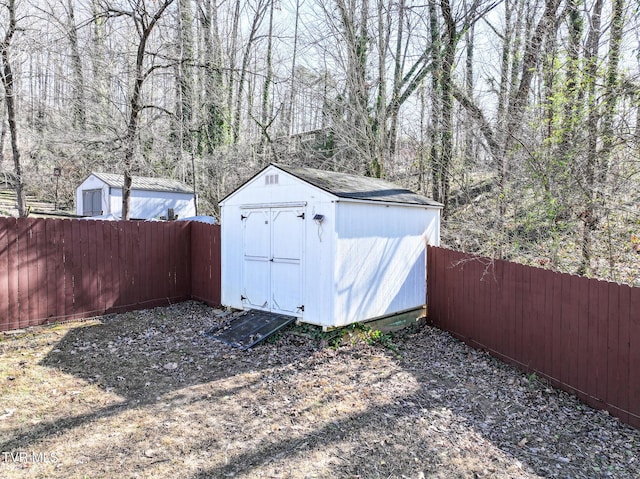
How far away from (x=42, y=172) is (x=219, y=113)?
12573mm

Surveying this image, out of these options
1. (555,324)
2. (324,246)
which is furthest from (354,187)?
(555,324)

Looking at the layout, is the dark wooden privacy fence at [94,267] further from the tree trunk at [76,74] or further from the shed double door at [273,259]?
the tree trunk at [76,74]

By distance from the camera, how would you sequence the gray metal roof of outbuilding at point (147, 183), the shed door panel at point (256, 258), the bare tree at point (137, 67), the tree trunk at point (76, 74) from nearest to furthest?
the shed door panel at point (256, 258) → the bare tree at point (137, 67) → the tree trunk at point (76, 74) → the gray metal roof of outbuilding at point (147, 183)

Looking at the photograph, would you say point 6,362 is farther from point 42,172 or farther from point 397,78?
point 42,172

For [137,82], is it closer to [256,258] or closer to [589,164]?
[256,258]

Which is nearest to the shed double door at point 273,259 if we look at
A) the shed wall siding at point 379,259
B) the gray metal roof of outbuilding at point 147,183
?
the shed wall siding at point 379,259

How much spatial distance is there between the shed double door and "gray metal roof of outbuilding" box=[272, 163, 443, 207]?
600 millimetres

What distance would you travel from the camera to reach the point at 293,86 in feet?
50.4

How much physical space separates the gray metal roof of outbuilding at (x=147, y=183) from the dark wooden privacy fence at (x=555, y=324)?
49.0 ft

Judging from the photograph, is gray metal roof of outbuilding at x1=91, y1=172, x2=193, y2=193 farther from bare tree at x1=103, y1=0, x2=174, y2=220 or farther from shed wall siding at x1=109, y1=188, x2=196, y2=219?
bare tree at x1=103, y1=0, x2=174, y2=220

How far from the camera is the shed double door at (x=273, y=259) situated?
260 inches

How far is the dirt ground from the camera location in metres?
3.36

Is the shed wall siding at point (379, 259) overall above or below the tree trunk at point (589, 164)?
below

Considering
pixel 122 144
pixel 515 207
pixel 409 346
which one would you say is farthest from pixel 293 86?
pixel 409 346
